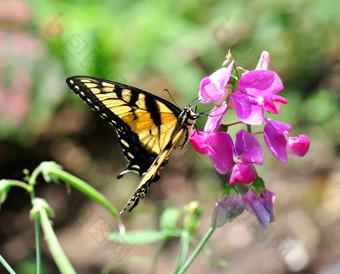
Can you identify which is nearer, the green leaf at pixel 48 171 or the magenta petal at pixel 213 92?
the magenta petal at pixel 213 92

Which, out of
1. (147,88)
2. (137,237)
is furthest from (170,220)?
(147,88)

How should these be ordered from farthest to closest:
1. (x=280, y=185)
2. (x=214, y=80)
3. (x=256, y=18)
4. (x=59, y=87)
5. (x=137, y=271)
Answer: (x=256, y=18) < (x=59, y=87) < (x=280, y=185) < (x=137, y=271) < (x=214, y=80)

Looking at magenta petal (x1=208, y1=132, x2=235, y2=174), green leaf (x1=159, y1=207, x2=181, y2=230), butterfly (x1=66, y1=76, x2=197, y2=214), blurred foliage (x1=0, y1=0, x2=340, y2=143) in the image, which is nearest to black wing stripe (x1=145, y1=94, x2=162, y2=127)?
butterfly (x1=66, y1=76, x2=197, y2=214)

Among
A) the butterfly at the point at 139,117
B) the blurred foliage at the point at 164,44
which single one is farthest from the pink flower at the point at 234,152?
the blurred foliage at the point at 164,44

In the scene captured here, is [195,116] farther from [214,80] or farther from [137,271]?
[137,271]

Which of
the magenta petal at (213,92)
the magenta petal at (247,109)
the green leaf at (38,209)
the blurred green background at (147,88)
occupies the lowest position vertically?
the blurred green background at (147,88)

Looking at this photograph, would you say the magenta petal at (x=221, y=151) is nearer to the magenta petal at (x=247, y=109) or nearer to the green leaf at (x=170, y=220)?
the magenta petal at (x=247, y=109)

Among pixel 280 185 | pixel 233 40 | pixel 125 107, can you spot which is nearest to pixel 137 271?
pixel 280 185

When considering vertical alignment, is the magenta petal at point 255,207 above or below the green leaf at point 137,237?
above
